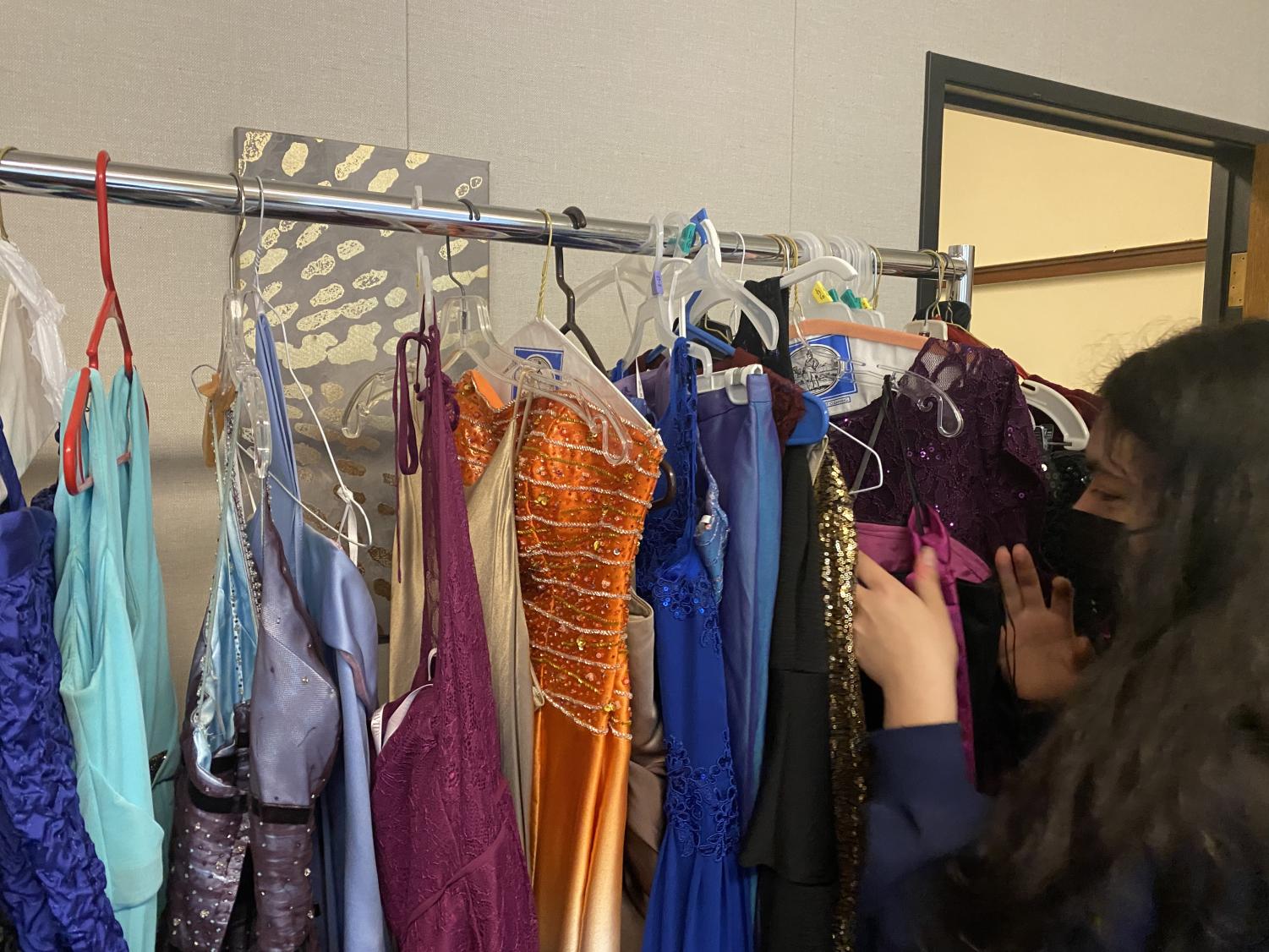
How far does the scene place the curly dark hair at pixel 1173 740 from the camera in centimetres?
61

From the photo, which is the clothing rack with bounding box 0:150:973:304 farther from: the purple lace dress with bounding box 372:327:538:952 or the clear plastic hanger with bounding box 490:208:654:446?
the purple lace dress with bounding box 372:327:538:952

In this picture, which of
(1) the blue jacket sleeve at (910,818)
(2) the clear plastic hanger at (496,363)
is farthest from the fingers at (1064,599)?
(2) the clear plastic hanger at (496,363)

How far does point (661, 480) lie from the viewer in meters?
0.83

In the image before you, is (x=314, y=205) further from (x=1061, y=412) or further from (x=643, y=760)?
(x=1061, y=412)

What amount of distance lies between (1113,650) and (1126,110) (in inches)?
58.2

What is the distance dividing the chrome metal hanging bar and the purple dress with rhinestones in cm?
17

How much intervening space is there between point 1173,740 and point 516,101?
1.07 meters

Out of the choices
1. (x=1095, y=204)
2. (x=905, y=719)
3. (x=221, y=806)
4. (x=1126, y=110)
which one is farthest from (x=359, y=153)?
(x=1095, y=204)

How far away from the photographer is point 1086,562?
3.09 feet

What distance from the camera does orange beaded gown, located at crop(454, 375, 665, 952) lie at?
0.79 meters
